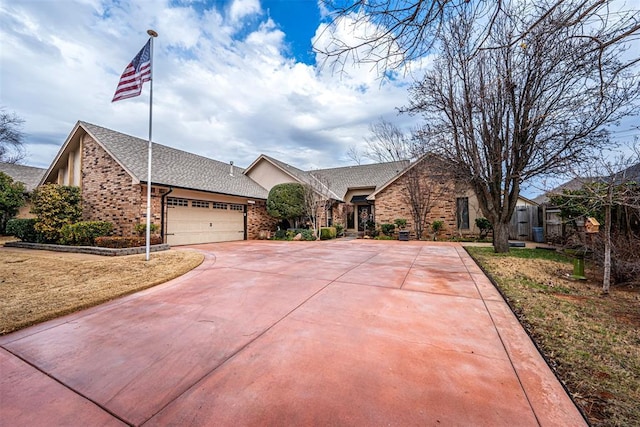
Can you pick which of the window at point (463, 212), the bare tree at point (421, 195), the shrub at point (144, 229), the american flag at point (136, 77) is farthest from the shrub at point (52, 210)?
the window at point (463, 212)

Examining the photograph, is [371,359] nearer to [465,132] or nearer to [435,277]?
[435,277]

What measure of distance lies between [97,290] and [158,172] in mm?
8995

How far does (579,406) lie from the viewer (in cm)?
185

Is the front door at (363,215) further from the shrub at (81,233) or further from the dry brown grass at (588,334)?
the shrub at (81,233)

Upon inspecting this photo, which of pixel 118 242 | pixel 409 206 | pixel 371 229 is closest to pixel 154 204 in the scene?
pixel 118 242

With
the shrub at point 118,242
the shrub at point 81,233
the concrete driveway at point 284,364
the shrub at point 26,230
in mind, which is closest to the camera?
the concrete driveway at point 284,364

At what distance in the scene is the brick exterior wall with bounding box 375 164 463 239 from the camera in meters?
15.5

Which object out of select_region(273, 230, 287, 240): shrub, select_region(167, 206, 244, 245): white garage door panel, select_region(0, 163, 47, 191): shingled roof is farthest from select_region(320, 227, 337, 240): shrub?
select_region(0, 163, 47, 191): shingled roof

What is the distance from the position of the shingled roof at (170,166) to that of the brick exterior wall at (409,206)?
8.24m

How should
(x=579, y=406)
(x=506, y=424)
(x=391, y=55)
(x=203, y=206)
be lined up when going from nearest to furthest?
(x=506, y=424) < (x=579, y=406) < (x=391, y=55) < (x=203, y=206)

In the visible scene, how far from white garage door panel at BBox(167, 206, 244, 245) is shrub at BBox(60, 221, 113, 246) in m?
2.58

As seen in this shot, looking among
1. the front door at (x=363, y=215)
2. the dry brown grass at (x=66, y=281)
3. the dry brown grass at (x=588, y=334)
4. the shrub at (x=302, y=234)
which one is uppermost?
the front door at (x=363, y=215)

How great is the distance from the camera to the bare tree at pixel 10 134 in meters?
18.9

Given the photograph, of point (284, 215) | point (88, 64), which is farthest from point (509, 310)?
point (88, 64)
